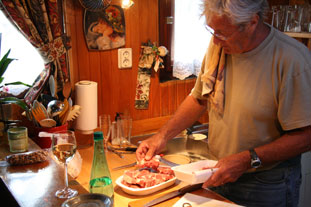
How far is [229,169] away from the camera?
4.29 ft

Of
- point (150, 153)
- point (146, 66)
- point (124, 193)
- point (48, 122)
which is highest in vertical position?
point (146, 66)

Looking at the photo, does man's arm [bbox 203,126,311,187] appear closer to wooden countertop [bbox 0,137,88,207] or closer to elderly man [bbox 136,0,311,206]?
elderly man [bbox 136,0,311,206]

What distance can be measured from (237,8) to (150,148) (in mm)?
732

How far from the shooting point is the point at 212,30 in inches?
55.6

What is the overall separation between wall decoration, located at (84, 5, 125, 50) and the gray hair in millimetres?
951

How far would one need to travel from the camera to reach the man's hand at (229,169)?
1287 millimetres

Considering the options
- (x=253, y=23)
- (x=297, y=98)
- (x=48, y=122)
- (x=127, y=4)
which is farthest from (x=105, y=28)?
(x=297, y=98)

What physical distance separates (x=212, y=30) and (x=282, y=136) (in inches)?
20.4

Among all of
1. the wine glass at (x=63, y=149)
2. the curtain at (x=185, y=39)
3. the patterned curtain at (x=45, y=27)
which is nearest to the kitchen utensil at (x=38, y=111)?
the patterned curtain at (x=45, y=27)

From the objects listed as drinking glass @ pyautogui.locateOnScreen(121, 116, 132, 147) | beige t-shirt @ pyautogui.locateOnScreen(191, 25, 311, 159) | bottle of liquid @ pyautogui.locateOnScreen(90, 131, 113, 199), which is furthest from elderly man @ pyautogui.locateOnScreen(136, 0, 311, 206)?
drinking glass @ pyautogui.locateOnScreen(121, 116, 132, 147)

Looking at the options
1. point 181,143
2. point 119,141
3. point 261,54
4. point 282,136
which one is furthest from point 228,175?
point 181,143

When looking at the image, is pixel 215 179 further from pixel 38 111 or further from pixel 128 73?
pixel 128 73

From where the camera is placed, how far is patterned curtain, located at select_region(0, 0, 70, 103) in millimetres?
1814

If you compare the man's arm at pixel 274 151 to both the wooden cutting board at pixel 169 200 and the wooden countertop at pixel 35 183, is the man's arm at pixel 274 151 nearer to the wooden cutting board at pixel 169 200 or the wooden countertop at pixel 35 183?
the wooden cutting board at pixel 169 200
